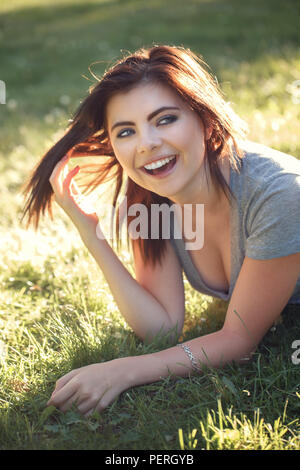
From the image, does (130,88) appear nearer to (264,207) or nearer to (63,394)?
(264,207)

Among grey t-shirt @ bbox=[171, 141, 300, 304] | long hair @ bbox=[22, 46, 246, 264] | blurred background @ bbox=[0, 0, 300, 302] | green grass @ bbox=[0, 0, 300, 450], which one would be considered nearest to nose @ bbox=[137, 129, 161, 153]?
long hair @ bbox=[22, 46, 246, 264]

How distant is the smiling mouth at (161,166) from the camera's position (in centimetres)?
249

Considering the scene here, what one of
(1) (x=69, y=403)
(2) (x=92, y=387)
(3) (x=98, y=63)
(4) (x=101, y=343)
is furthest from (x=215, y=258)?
(3) (x=98, y=63)

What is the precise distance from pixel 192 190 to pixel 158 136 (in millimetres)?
375

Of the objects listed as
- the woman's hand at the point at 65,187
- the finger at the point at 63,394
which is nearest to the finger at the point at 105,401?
the finger at the point at 63,394

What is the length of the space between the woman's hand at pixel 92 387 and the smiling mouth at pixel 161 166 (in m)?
0.91

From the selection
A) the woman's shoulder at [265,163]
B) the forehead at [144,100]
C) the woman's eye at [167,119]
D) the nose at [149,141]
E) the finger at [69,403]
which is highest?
the forehead at [144,100]

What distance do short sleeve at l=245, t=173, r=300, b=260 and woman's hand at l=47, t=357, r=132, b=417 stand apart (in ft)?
2.63

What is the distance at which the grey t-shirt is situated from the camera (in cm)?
230

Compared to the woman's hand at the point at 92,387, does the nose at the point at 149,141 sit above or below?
above

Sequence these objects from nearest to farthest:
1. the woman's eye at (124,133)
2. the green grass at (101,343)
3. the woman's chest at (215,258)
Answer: the green grass at (101,343)
the woman's eye at (124,133)
the woman's chest at (215,258)

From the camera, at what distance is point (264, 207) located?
2373 mm

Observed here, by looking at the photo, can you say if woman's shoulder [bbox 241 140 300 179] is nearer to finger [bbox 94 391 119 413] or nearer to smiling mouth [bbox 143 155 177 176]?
smiling mouth [bbox 143 155 177 176]

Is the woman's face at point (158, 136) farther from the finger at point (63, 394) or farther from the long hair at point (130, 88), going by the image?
the finger at point (63, 394)
